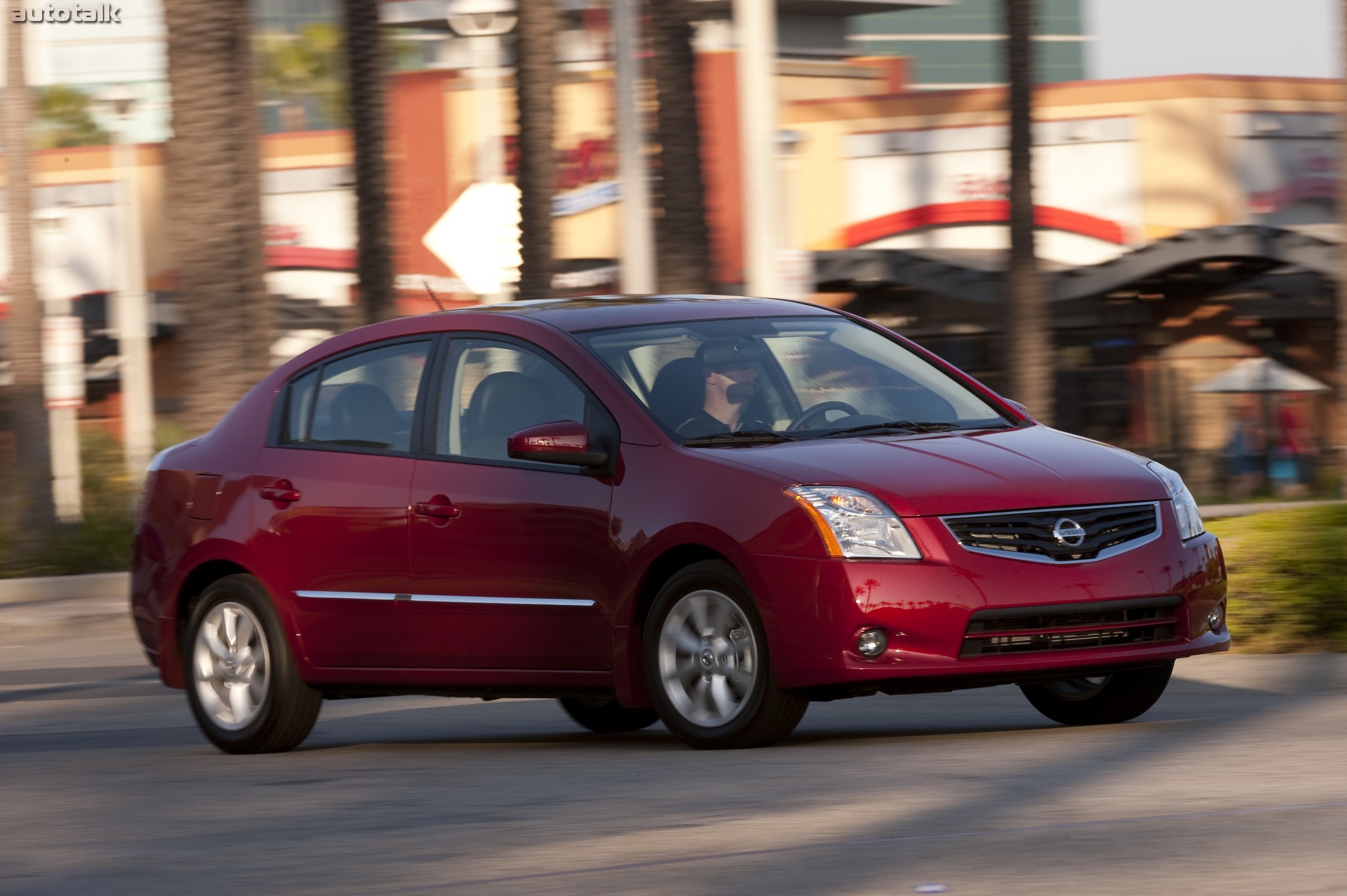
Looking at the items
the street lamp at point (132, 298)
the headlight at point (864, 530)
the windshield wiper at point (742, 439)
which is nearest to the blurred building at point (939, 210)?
the street lamp at point (132, 298)

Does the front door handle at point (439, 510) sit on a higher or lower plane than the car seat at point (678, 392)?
lower

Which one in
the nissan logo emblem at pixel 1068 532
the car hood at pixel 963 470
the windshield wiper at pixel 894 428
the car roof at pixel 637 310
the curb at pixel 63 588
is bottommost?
the curb at pixel 63 588

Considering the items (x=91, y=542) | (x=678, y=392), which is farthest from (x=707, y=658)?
(x=91, y=542)

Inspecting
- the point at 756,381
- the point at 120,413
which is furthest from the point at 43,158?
the point at 756,381

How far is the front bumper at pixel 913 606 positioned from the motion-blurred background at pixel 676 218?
8.27m

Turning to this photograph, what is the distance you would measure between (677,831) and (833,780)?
889mm

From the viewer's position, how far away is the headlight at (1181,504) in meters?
7.80

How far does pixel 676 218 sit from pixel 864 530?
14884mm

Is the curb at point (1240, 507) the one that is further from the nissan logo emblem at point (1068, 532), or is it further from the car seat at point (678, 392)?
the nissan logo emblem at point (1068, 532)

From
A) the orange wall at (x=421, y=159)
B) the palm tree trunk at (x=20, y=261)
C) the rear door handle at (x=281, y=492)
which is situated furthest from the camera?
the orange wall at (x=421, y=159)

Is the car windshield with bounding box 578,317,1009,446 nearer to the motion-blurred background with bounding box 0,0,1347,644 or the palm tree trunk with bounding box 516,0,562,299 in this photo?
the motion-blurred background with bounding box 0,0,1347,644

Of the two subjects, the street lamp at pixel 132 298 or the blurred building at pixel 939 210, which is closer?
the street lamp at pixel 132 298

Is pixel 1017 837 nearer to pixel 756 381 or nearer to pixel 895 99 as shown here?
pixel 756 381

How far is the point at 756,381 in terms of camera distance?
8.23 m
